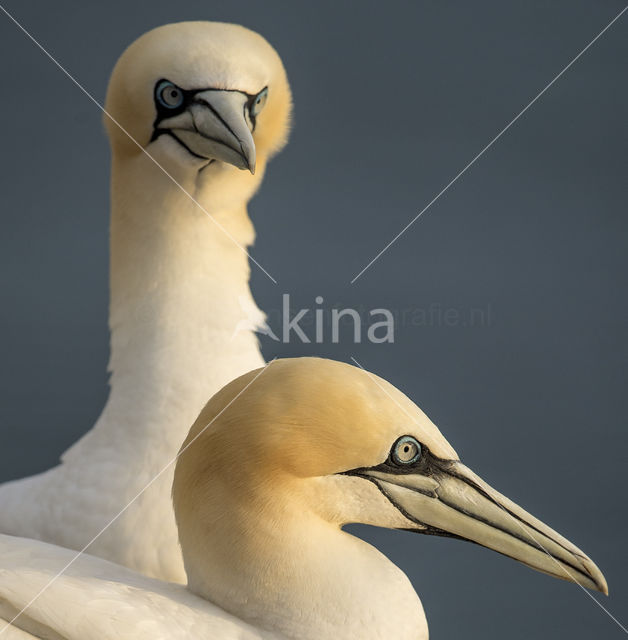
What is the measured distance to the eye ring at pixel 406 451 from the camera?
2705mm

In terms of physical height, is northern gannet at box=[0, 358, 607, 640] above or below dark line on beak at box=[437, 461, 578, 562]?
below

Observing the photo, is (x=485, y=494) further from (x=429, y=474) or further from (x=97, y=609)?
(x=97, y=609)

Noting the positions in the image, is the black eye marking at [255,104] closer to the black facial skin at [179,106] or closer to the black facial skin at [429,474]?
the black facial skin at [179,106]

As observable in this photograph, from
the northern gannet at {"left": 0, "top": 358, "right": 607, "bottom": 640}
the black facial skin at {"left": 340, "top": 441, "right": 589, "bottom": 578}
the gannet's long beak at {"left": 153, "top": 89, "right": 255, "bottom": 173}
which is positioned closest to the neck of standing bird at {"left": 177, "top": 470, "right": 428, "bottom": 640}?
the northern gannet at {"left": 0, "top": 358, "right": 607, "bottom": 640}

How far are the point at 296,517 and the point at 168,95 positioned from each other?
1.44 meters

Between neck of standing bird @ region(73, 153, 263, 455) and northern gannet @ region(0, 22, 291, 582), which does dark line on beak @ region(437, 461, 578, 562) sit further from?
neck of standing bird @ region(73, 153, 263, 455)

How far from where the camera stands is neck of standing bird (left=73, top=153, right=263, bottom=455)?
3.66 meters

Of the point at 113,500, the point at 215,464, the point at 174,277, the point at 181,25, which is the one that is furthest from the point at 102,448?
the point at 181,25

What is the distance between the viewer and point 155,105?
11.9 ft

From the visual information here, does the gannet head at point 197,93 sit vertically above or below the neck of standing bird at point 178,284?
above

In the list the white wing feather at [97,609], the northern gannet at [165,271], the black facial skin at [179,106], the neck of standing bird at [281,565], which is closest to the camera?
the white wing feather at [97,609]

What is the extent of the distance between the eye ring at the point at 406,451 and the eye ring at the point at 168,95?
54.0 inches

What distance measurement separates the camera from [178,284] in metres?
3.73

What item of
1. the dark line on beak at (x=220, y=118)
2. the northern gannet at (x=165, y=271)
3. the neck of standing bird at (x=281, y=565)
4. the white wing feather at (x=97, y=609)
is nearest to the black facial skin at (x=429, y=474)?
the neck of standing bird at (x=281, y=565)
